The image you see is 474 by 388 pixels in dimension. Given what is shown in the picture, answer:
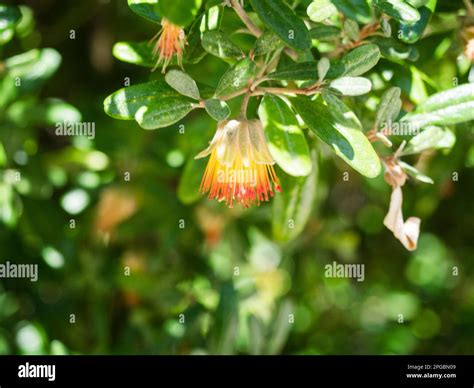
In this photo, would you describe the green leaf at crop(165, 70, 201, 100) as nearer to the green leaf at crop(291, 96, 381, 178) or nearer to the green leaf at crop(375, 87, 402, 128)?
the green leaf at crop(291, 96, 381, 178)

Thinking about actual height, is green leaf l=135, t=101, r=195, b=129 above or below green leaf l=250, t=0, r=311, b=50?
below

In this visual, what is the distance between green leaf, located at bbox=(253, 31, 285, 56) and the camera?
3.87 feet

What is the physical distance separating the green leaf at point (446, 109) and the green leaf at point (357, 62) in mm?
208

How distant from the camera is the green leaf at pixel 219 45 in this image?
1154mm

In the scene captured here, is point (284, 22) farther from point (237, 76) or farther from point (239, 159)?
point (239, 159)

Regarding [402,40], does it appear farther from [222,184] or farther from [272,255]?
[272,255]

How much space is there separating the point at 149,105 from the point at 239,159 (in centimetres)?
17

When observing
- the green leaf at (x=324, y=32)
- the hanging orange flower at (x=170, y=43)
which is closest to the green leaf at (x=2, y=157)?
the hanging orange flower at (x=170, y=43)

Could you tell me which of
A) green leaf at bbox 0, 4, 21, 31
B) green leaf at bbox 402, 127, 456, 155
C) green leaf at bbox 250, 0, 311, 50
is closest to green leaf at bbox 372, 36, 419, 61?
→ green leaf at bbox 402, 127, 456, 155

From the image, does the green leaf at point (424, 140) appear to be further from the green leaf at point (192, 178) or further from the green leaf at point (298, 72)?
the green leaf at point (192, 178)

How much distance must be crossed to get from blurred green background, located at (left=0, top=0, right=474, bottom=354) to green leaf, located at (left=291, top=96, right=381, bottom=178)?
48 centimetres

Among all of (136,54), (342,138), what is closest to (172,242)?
(136,54)
